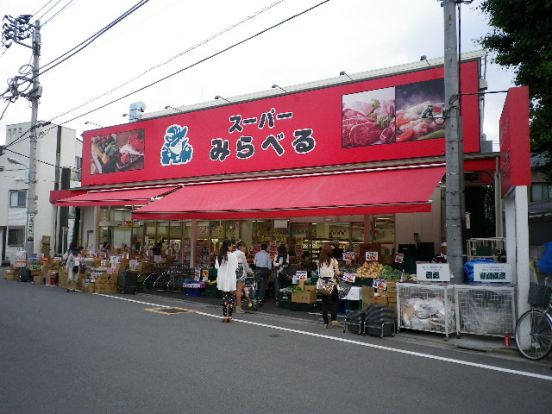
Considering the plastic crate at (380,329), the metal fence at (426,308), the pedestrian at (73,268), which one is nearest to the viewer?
the metal fence at (426,308)

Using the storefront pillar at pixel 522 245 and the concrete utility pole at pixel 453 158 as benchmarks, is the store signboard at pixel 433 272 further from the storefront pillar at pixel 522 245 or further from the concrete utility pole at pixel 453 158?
the storefront pillar at pixel 522 245

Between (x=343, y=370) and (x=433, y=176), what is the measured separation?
7025 millimetres

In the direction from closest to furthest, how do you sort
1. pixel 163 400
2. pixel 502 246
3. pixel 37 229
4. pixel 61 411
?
1. pixel 61 411
2. pixel 163 400
3. pixel 502 246
4. pixel 37 229

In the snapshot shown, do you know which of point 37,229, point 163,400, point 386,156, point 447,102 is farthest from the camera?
point 37,229

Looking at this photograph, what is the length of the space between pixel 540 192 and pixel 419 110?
16.2 meters

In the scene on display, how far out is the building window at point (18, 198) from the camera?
106 feet

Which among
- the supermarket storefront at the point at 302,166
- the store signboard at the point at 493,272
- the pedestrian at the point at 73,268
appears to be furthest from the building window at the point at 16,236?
the store signboard at the point at 493,272

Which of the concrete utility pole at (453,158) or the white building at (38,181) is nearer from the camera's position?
the concrete utility pole at (453,158)

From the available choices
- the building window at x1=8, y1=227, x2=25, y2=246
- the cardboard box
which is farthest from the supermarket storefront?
the building window at x1=8, y1=227, x2=25, y2=246

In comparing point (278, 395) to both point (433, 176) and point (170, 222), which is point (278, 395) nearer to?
point (433, 176)

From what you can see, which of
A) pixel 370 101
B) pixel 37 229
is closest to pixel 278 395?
pixel 370 101

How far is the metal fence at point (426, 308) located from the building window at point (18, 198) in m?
31.2

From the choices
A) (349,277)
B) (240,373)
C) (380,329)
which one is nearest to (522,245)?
(380,329)

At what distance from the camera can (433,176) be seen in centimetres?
1154
